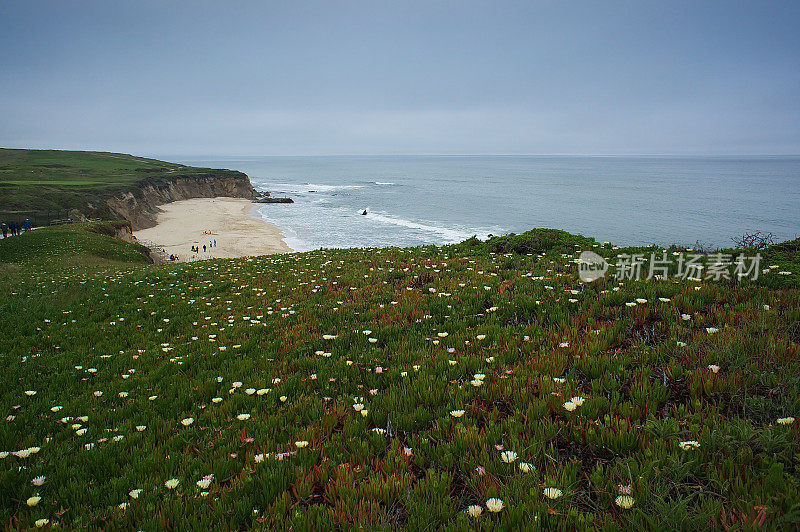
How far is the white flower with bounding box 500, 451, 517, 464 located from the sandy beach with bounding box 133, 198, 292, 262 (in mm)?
39826

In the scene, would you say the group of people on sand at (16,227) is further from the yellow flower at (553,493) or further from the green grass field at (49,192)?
the yellow flower at (553,493)

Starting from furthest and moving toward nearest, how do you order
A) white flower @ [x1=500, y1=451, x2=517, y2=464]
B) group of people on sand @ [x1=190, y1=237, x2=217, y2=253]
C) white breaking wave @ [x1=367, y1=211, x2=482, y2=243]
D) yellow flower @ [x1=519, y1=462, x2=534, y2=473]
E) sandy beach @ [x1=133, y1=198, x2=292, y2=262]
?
white breaking wave @ [x1=367, y1=211, x2=482, y2=243]
sandy beach @ [x1=133, y1=198, x2=292, y2=262]
group of people on sand @ [x1=190, y1=237, x2=217, y2=253]
white flower @ [x1=500, y1=451, x2=517, y2=464]
yellow flower @ [x1=519, y1=462, x2=534, y2=473]

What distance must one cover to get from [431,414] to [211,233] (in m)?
65.9

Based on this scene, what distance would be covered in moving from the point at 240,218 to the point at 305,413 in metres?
81.1

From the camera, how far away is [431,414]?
4.16m

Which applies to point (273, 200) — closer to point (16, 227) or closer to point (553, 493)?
point (16, 227)

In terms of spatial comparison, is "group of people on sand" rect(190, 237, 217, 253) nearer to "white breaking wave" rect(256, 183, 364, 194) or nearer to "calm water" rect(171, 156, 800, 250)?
"calm water" rect(171, 156, 800, 250)

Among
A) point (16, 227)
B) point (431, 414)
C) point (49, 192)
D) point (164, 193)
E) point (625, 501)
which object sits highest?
point (49, 192)

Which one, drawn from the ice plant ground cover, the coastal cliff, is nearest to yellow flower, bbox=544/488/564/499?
the ice plant ground cover

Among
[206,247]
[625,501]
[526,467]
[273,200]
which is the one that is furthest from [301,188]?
[625,501]

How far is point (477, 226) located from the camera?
6638 centimetres

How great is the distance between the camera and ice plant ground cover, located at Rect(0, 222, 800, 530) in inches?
113

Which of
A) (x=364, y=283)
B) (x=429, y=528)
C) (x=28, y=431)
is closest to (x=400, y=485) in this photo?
(x=429, y=528)

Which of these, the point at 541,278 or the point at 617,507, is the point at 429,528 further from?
the point at 541,278
